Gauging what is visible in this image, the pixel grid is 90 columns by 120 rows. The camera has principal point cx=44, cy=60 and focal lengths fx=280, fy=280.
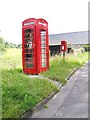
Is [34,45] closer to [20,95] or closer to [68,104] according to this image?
[68,104]

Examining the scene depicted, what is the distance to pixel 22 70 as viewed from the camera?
1152 cm

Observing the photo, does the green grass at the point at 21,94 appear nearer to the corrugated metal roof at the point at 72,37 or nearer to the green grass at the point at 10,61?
the green grass at the point at 10,61

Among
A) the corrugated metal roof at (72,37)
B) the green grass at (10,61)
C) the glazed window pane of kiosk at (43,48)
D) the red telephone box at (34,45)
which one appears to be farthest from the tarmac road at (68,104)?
the corrugated metal roof at (72,37)

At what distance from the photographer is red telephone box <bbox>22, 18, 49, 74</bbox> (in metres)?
10.9

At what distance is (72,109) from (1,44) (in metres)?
2.59

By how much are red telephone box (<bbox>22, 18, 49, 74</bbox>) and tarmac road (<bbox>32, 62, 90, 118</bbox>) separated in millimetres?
2487

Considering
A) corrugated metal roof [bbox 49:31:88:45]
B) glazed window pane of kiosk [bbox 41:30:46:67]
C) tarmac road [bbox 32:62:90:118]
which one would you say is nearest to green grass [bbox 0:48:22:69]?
glazed window pane of kiosk [bbox 41:30:46:67]

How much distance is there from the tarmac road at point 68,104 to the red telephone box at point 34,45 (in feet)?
8.16

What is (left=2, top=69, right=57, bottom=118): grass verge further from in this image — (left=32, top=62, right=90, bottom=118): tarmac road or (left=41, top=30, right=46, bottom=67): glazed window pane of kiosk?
(left=41, top=30, right=46, bottom=67): glazed window pane of kiosk

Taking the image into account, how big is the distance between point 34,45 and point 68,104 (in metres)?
4.65

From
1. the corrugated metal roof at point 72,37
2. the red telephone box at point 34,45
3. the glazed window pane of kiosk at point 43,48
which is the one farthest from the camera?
the corrugated metal roof at point 72,37

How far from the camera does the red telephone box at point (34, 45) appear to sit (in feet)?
35.9

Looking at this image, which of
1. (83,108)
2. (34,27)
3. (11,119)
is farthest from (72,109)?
(34,27)

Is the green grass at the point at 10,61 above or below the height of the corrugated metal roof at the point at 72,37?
below
